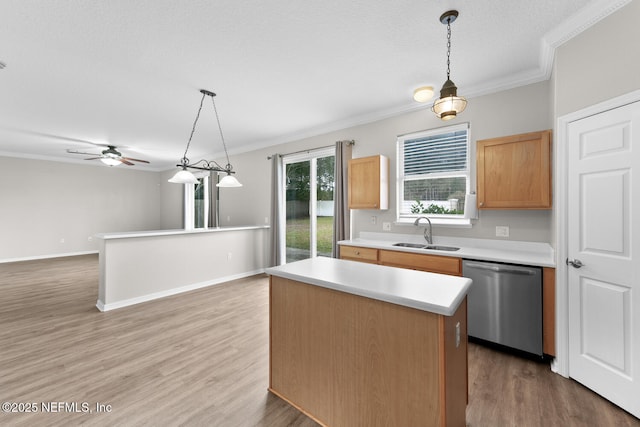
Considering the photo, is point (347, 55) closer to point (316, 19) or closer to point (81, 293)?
point (316, 19)

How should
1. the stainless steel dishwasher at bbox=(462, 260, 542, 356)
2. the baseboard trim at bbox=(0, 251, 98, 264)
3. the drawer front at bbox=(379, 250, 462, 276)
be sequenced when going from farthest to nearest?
1. the baseboard trim at bbox=(0, 251, 98, 264)
2. the drawer front at bbox=(379, 250, 462, 276)
3. the stainless steel dishwasher at bbox=(462, 260, 542, 356)

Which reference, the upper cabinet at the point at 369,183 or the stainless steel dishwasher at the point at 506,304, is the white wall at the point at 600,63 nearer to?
the stainless steel dishwasher at the point at 506,304

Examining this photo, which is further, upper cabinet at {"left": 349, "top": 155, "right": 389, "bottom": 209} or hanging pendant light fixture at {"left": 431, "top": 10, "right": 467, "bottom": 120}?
upper cabinet at {"left": 349, "top": 155, "right": 389, "bottom": 209}

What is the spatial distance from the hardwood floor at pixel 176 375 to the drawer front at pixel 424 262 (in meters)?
0.80

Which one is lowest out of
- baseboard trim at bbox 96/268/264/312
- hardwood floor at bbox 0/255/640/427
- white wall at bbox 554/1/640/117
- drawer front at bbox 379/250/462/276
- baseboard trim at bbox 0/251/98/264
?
hardwood floor at bbox 0/255/640/427

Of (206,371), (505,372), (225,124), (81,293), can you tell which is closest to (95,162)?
(81,293)

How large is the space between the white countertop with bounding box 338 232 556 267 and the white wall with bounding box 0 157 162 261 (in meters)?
8.35

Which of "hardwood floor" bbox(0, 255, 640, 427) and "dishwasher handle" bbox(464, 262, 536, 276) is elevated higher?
"dishwasher handle" bbox(464, 262, 536, 276)

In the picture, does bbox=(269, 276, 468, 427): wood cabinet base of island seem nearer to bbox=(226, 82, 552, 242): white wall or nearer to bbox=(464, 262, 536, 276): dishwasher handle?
bbox=(464, 262, 536, 276): dishwasher handle

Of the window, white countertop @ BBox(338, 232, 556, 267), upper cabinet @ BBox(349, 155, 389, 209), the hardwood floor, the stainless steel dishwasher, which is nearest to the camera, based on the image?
the hardwood floor

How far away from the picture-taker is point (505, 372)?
2221mm

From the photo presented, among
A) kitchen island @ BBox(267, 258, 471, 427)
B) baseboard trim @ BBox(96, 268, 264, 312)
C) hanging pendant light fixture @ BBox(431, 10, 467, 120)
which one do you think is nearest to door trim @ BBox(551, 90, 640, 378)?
hanging pendant light fixture @ BBox(431, 10, 467, 120)

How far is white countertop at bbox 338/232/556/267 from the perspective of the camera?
2.43 m

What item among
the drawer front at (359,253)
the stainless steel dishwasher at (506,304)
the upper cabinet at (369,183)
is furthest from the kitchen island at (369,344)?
the upper cabinet at (369,183)
